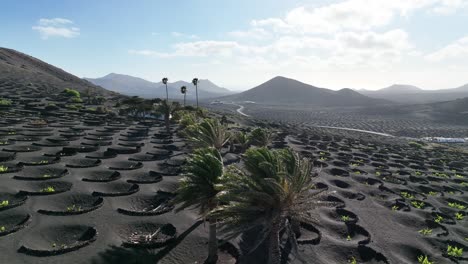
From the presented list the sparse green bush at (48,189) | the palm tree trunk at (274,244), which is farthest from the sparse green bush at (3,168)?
the palm tree trunk at (274,244)

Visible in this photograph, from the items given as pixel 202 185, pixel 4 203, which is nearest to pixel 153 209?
pixel 4 203

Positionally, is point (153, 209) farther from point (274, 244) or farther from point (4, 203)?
point (274, 244)

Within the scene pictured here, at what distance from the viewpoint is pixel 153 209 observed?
35562 mm

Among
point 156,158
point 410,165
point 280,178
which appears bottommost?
point 410,165

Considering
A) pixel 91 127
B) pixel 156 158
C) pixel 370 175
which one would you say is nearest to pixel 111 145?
pixel 156 158

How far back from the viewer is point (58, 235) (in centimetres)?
2855

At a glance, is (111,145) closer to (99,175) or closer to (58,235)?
(99,175)

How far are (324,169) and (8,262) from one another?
1848 inches

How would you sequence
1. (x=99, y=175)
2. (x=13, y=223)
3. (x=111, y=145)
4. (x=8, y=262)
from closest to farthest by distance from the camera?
(x=8, y=262), (x=13, y=223), (x=99, y=175), (x=111, y=145)

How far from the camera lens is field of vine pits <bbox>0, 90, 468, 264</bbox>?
27328 millimetres

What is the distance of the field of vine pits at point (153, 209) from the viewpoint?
27328 mm

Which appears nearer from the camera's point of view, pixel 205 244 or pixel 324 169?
pixel 205 244

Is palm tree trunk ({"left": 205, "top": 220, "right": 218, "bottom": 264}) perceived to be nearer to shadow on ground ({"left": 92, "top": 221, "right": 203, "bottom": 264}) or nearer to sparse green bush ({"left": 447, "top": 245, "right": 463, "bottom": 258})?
shadow on ground ({"left": 92, "top": 221, "right": 203, "bottom": 264})

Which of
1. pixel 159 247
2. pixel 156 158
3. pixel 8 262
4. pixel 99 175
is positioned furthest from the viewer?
pixel 156 158
